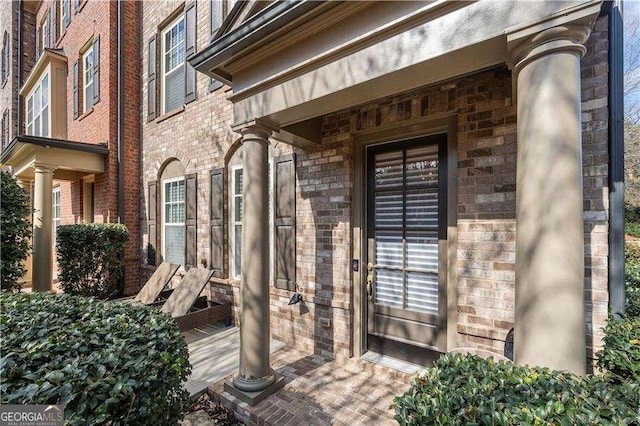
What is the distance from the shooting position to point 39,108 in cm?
969

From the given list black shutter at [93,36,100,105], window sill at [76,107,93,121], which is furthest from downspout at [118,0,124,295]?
window sill at [76,107,93,121]

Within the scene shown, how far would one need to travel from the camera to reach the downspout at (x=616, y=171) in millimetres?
2053

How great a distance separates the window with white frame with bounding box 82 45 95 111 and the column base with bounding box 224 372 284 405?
822cm

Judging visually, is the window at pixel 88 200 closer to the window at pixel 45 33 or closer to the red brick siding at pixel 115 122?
the red brick siding at pixel 115 122

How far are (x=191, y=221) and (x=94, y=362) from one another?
169 inches

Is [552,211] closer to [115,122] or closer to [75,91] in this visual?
[115,122]

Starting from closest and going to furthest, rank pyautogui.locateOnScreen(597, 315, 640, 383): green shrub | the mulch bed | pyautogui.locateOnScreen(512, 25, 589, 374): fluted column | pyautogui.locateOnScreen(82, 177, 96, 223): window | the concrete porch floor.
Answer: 1. pyautogui.locateOnScreen(512, 25, 589, 374): fluted column
2. pyautogui.locateOnScreen(597, 315, 640, 383): green shrub
3. the concrete porch floor
4. the mulch bed
5. pyautogui.locateOnScreen(82, 177, 96, 223): window

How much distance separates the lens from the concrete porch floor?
2.57 m

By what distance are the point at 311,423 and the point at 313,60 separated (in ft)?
9.75

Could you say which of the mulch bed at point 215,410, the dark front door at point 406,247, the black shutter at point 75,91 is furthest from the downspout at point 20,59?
the dark front door at point 406,247

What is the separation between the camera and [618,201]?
2.06 meters

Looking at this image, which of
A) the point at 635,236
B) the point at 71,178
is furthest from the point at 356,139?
the point at 635,236

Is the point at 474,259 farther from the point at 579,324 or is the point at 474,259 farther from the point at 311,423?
the point at 311,423

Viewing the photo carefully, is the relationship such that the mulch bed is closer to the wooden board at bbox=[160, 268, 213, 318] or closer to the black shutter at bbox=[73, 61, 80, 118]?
the wooden board at bbox=[160, 268, 213, 318]
